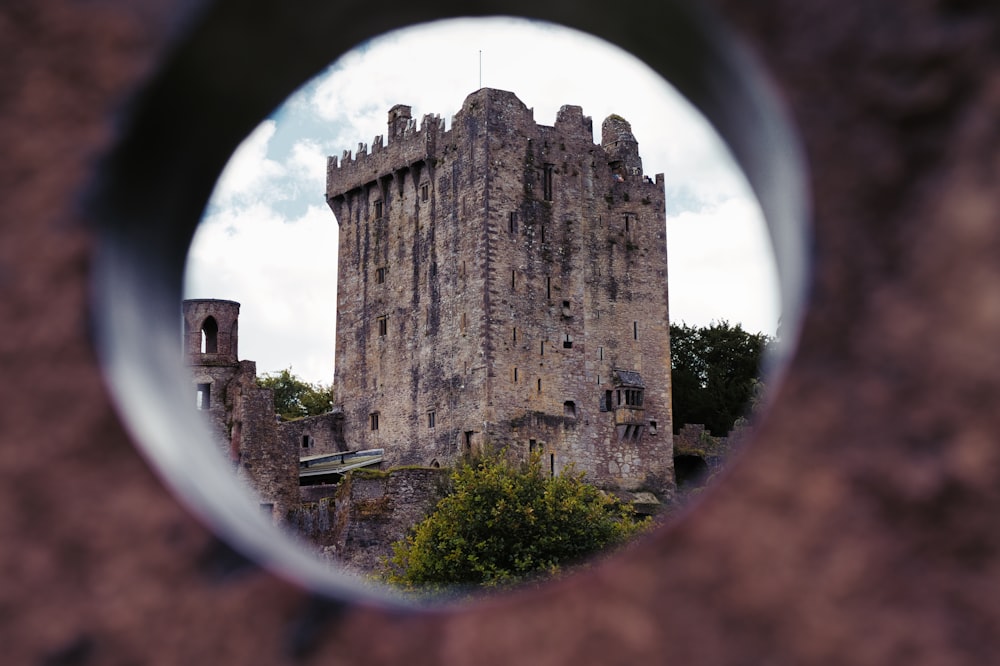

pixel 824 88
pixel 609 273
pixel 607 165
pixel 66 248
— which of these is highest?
pixel 607 165

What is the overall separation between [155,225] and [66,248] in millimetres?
255

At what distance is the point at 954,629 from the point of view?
151cm

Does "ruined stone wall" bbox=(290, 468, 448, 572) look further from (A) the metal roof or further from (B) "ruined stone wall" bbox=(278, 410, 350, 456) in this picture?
(B) "ruined stone wall" bbox=(278, 410, 350, 456)

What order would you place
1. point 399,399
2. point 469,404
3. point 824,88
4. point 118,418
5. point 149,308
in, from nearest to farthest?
point 824,88 < point 118,418 < point 149,308 < point 469,404 < point 399,399

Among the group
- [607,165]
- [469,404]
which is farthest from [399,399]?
[607,165]

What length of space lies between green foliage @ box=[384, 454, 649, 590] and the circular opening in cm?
1947

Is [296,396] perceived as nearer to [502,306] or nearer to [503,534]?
[502,306]

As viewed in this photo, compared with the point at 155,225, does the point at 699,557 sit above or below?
below

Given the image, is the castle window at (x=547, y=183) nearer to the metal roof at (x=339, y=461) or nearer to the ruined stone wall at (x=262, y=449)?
the metal roof at (x=339, y=461)

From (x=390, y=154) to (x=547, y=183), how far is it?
617 centimetres

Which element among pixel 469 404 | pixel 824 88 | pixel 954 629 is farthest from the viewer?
pixel 469 404

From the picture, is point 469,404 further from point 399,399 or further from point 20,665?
point 20,665

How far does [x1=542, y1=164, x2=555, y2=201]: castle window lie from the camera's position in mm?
41062

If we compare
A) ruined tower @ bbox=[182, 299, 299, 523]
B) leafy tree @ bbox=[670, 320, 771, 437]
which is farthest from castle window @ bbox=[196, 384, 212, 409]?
leafy tree @ bbox=[670, 320, 771, 437]
